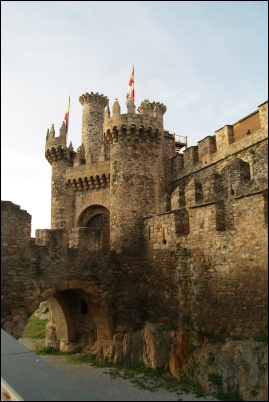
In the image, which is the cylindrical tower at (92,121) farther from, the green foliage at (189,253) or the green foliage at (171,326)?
the green foliage at (171,326)

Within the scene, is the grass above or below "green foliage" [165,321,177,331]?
below

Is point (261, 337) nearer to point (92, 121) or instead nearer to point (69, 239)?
point (69, 239)

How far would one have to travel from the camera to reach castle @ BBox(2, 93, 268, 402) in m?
9.75

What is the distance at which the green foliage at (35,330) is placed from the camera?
18.3 metres

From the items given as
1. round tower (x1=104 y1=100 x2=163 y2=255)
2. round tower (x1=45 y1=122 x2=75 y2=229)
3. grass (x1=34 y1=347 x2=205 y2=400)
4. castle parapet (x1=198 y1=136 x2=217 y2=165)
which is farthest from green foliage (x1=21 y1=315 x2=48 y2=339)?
castle parapet (x1=198 y1=136 x2=217 y2=165)

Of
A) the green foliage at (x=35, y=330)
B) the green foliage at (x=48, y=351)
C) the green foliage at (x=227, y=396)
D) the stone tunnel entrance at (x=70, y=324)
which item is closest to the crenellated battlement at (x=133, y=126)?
the stone tunnel entrance at (x=70, y=324)

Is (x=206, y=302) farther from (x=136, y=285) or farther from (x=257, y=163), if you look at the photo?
(x=257, y=163)

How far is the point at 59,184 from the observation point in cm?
1762

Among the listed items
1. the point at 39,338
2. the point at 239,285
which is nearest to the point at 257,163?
the point at 239,285

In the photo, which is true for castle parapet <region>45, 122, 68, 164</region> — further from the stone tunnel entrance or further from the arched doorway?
the stone tunnel entrance

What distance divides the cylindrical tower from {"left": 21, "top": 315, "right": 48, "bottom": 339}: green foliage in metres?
10.2

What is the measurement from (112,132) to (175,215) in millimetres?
4496

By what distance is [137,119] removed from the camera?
14.0m

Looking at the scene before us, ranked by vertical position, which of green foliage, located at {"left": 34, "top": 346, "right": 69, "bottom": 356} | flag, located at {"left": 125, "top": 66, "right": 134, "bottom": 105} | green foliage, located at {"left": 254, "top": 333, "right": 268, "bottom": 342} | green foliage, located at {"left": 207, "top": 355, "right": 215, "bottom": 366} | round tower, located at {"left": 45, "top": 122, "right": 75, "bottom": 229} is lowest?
green foliage, located at {"left": 34, "top": 346, "right": 69, "bottom": 356}
